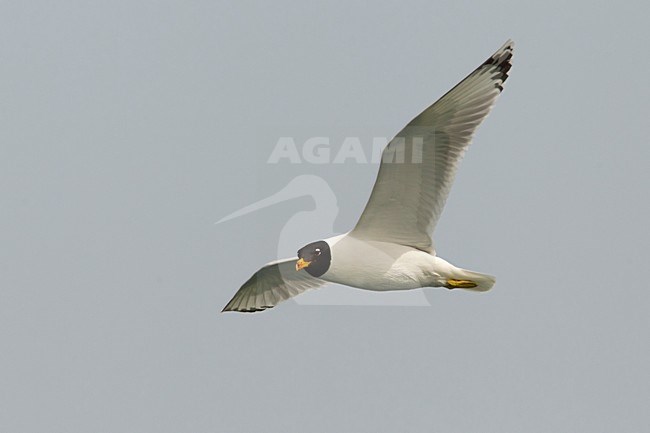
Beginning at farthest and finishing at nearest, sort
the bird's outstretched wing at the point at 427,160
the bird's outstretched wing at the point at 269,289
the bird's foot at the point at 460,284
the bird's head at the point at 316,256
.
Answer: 1. the bird's outstretched wing at the point at 269,289
2. the bird's head at the point at 316,256
3. the bird's foot at the point at 460,284
4. the bird's outstretched wing at the point at 427,160

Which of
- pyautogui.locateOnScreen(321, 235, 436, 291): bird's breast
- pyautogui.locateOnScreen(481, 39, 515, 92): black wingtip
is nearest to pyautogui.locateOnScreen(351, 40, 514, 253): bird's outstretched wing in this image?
pyautogui.locateOnScreen(481, 39, 515, 92): black wingtip

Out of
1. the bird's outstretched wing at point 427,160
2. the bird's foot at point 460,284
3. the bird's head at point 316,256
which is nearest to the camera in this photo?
the bird's outstretched wing at point 427,160

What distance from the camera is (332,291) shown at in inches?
528

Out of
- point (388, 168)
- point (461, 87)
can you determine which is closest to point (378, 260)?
point (388, 168)

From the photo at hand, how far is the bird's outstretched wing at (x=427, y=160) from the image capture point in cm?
1052

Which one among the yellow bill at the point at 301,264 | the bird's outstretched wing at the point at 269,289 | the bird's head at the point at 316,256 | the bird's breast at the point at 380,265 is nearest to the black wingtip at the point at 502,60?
the bird's breast at the point at 380,265

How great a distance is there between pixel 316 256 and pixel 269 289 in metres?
2.08

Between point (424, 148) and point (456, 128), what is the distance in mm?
391

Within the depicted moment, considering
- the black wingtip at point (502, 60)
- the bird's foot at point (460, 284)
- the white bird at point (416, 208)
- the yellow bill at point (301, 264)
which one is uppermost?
the black wingtip at point (502, 60)

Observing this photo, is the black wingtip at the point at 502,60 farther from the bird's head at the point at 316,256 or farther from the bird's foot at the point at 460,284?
the bird's head at the point at 316,256

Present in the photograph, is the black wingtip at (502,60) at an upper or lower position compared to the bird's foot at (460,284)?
upper

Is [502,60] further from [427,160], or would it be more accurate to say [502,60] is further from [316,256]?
[316,256]

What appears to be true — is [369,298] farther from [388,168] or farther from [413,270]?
[388,168]

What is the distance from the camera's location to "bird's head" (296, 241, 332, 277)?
11.4m
